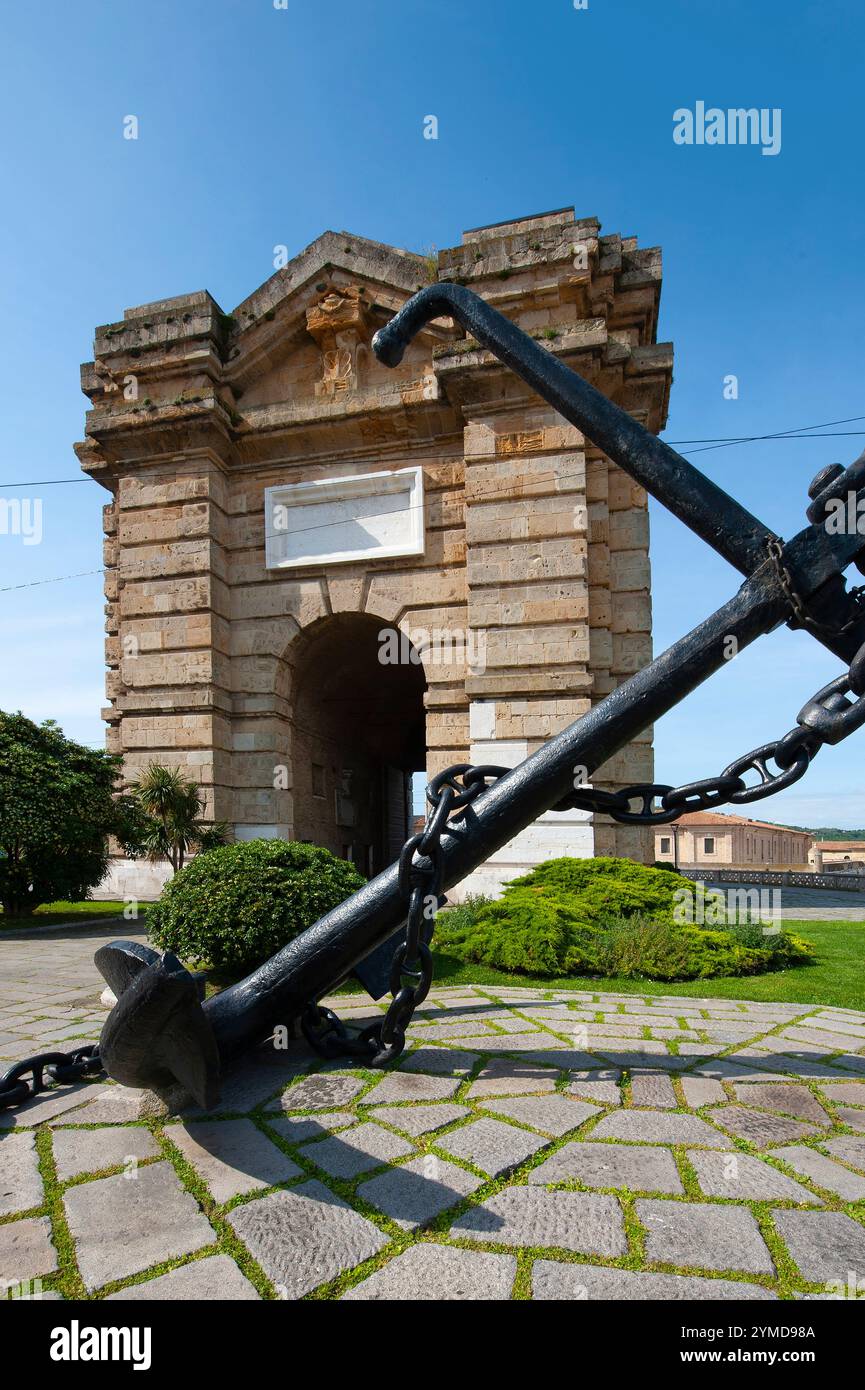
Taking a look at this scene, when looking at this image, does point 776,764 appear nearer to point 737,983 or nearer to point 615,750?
point 615,750

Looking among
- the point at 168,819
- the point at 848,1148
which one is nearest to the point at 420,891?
the point at 848,1148

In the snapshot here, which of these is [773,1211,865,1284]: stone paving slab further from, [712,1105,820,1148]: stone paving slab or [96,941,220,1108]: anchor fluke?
[96,941,220,1108]: anchor fluke

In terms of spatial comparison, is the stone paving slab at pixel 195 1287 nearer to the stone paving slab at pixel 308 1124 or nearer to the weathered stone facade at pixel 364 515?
the stone paving slab at pixel 308 1124

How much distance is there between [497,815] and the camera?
2.92 metres

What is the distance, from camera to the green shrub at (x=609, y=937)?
641cm

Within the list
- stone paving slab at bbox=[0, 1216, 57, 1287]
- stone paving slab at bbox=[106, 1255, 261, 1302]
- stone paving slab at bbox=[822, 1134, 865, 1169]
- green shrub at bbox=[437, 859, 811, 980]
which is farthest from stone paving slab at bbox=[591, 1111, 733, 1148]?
green shrub at bbox=[437, 859, 811, 980]

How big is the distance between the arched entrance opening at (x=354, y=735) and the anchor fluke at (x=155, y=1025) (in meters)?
9.99

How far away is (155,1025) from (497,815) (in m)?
1.37

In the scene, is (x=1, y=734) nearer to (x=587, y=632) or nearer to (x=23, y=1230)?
(x=587, y=632)

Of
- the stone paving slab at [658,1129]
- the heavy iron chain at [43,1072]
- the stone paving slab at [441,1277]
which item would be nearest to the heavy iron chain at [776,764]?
the stone paving slab at [658,1129]

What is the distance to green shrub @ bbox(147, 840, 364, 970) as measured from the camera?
5383mm

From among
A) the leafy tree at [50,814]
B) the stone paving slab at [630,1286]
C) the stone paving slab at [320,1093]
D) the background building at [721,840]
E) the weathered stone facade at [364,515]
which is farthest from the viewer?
the background building at [721,840]

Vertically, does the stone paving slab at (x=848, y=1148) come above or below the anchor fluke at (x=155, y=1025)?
below

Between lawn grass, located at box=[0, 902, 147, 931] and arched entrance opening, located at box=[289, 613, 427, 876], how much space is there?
324cm
